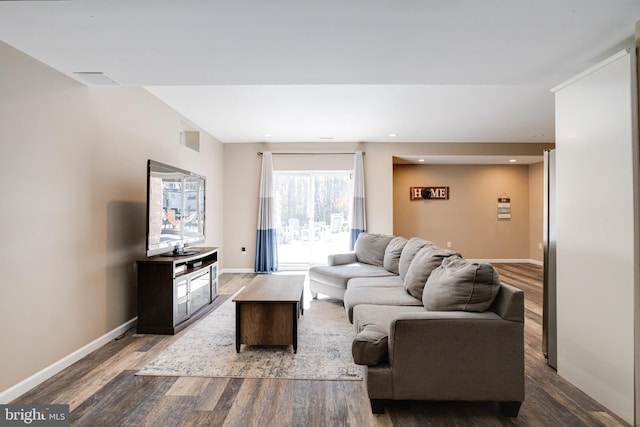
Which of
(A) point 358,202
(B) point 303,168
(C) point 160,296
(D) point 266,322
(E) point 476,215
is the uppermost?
(B) point 303,168

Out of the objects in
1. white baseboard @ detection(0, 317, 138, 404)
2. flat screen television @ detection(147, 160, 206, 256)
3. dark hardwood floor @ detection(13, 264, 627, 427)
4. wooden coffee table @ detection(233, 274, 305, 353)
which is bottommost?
dark hardwood floor @ detection(13, 264, 627, 427)

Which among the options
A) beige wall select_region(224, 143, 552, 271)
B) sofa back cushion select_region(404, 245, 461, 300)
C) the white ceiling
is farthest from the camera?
beige wall select_region(224, 143, 552, 271)

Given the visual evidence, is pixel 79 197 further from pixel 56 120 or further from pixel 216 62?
pixel 216 62

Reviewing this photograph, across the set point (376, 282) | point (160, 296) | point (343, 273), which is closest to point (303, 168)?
point (343, 273)

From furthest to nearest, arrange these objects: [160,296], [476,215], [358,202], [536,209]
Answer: [476,215], [536,209], [358,202], [160,296]

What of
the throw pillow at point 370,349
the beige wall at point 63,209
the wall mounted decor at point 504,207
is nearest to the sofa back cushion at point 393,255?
the throw pillow at point 370,349

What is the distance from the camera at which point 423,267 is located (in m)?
2.68

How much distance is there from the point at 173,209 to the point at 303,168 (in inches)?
125

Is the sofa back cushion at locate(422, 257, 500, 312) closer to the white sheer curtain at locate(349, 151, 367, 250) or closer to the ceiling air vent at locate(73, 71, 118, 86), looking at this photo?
the ceiling air vent at locate(73, 71, 118, 86)

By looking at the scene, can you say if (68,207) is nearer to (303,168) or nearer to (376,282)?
(376,282)

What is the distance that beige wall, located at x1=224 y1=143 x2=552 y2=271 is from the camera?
6.17 meters

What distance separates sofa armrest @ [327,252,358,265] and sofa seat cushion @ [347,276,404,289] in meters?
0.84

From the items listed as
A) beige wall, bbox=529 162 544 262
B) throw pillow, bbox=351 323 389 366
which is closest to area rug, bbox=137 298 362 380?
throw pillow, bbox=351 323 389 366

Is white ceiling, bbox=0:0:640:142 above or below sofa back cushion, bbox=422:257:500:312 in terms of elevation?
above
